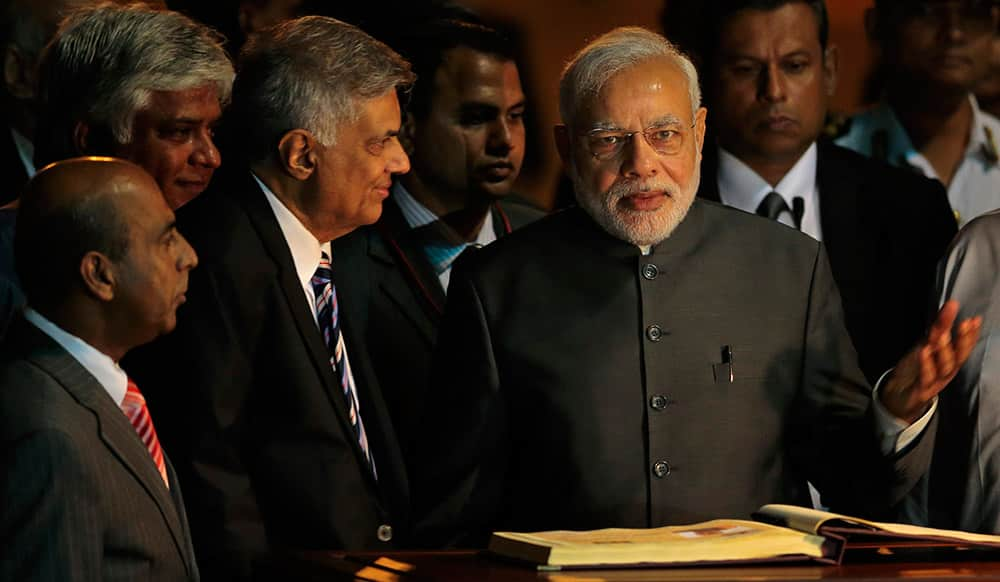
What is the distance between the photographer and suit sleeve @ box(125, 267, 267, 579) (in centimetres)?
345

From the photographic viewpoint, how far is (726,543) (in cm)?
281

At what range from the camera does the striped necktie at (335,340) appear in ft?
12.2

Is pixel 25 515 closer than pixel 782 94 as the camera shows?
Yes

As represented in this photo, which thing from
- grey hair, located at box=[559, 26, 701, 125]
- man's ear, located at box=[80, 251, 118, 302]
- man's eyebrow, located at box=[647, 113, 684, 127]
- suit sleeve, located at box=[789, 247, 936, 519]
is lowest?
suit sleeve, located at box=[789, 247, 936, 519]

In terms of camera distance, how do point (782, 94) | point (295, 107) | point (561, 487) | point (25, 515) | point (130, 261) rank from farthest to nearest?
point (782, 94)
point (295, 107)
point (561, 487)
point (130, 261)
point (25, 515)

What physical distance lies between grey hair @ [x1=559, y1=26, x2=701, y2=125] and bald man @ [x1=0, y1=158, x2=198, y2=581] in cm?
88

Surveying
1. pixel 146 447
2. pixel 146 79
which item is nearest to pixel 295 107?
pixel 146 79

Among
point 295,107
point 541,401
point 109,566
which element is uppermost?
point 295,107

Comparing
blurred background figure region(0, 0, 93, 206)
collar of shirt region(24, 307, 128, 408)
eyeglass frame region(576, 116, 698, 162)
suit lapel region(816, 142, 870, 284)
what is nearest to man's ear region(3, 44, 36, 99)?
blurred background figure region(0, 0, 93, 206)

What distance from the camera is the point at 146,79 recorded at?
150 inches

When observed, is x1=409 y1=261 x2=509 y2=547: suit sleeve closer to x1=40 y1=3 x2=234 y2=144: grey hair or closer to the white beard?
the white beard

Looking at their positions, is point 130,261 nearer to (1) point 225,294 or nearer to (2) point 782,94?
(1) point 225,294

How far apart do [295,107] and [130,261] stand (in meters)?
0.76

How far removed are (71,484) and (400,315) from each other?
141cm
